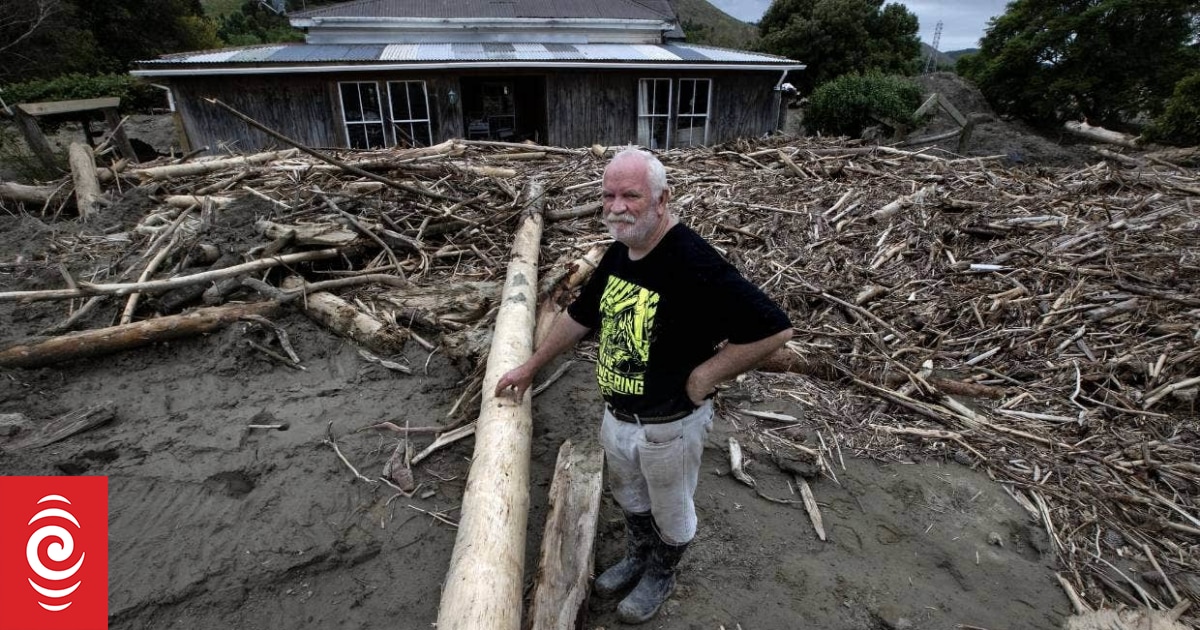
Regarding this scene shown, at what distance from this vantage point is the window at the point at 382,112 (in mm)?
13125

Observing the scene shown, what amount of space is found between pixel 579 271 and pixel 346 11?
1792 centimetres

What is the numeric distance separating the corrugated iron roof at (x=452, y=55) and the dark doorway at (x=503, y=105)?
1.09m

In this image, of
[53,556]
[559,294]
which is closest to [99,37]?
[559,294]

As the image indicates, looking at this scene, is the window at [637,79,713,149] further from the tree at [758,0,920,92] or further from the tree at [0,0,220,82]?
the tree at [0,0,220,82]

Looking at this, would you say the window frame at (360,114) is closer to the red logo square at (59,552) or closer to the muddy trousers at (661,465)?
the red logo square at (59,552)

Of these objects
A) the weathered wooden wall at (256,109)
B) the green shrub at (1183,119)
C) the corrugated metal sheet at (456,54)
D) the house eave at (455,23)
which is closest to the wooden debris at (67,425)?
the weathered wooden wall at (256,109)

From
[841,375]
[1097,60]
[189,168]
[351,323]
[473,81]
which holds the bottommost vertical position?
[841,375]

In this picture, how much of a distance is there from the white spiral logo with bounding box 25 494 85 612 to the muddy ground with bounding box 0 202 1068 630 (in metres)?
0.17

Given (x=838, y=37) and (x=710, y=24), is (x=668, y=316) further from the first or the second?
(x=710, y=24)

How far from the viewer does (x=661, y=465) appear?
7.04ft

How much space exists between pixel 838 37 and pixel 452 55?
1990 cm

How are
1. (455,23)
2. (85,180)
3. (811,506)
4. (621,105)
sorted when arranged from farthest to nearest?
(455,23), (621,105), (85,180), (811,506)

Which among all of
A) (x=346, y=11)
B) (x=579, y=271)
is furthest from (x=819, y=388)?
(x=346, y=11)

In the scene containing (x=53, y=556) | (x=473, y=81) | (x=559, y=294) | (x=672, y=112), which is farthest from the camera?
(x=473, y=81)
